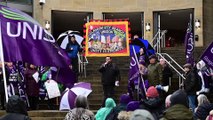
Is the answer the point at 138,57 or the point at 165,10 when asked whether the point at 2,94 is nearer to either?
the point at 138,57

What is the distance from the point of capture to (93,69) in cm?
2103

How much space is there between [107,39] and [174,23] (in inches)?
517

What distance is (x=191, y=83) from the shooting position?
1367 centimetres

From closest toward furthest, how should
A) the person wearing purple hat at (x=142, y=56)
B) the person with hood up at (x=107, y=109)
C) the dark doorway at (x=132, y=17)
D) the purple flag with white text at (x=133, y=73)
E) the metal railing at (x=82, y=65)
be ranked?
the person with hood up at (x=107, y=109) → the purple flag with white text at (x=133, y=73) → the person wearing purple hat at (x=142, y=56) → the metal railing at (x=82, y=65) → the dark doorway at (x=132, y=17)

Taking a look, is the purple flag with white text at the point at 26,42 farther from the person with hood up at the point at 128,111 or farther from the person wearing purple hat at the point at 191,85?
the person wearing purple hat at the point at 191,85

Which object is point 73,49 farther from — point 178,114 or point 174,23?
point 174,23

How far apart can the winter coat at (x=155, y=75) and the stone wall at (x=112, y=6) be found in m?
13.0

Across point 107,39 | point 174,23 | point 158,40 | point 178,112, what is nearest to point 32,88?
point 107,39

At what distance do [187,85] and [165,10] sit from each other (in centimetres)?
1445

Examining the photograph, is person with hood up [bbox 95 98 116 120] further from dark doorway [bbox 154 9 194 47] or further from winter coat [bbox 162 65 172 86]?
dark doorway [bbox 154 9 194 47]

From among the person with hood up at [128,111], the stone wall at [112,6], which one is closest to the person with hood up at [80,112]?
the person with hood up at [128,111]

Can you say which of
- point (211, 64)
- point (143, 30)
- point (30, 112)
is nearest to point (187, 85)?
point (211, 64)

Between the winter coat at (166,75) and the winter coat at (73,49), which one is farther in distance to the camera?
the winter coat at (73,49)

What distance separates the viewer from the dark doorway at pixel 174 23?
2809cm
